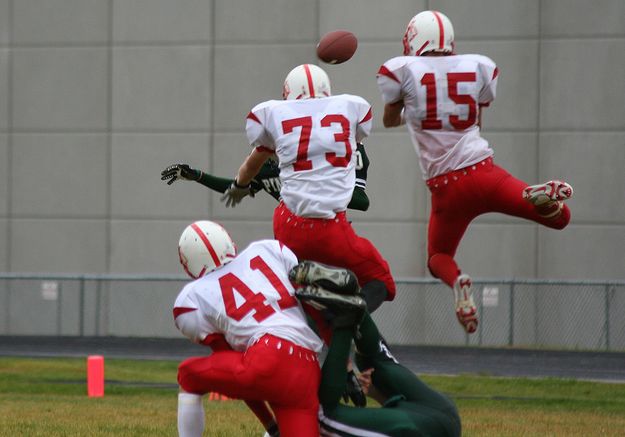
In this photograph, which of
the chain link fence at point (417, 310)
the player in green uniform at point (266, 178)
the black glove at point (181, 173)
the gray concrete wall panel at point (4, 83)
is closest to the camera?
the player in green uniform at point (266, 178)

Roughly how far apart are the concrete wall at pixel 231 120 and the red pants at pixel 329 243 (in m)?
13.4

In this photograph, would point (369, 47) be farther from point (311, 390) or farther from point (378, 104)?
point (311, 390)

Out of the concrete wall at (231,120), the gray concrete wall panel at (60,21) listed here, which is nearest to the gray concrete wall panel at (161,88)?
the concrete wall at (231,120)

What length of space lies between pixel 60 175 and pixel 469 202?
52.8 feet

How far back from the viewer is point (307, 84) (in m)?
7.75

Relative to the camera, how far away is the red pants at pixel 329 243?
7680 millimetres

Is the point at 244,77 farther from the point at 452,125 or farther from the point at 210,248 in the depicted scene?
the point at 210,248

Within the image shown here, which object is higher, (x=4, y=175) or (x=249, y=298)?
(x=4, y=175)

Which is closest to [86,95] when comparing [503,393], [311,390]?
[503,393]

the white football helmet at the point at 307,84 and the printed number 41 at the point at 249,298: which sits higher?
the white football helmet at the point at 307,84

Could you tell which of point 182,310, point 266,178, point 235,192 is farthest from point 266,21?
point 182,310

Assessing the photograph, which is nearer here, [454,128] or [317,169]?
[317,169]

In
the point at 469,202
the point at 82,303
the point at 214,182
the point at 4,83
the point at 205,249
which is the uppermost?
the point at 4,83

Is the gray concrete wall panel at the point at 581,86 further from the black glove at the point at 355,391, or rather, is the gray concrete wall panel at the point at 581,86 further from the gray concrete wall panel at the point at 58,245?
the black glove at the point at 355,391
